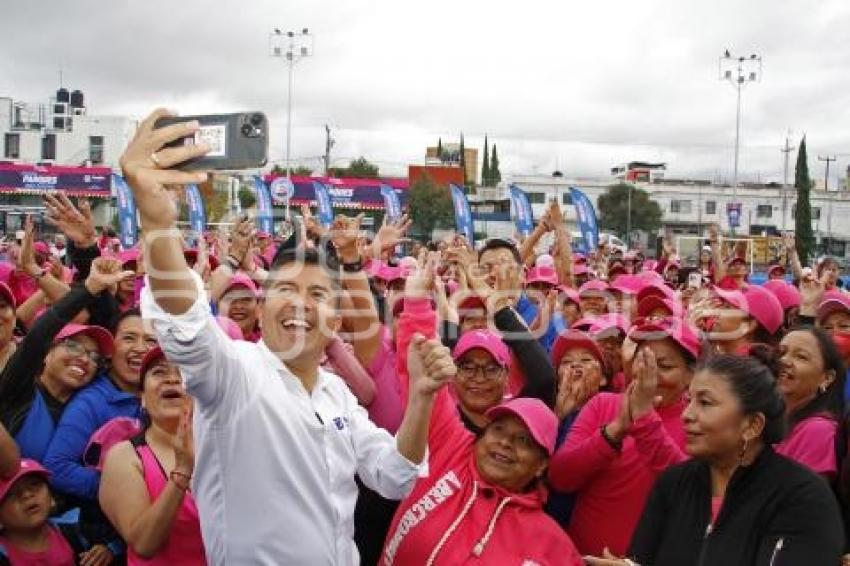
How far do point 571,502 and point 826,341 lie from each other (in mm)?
1321

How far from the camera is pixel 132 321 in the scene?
4.10m

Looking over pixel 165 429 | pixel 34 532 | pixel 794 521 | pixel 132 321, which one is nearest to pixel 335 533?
pixel 165 429

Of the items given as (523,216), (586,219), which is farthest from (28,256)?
(523,216)

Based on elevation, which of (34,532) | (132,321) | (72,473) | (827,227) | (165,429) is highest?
(827,227)

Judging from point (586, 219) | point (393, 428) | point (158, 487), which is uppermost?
point (586, 219)

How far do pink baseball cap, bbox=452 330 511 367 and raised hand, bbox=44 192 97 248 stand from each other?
9.25ft

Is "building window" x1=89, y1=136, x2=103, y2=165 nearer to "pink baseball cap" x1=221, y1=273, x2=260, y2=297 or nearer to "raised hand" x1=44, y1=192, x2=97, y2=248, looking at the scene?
"raised hand" x1=44, y1=192, x2=97, y2=248

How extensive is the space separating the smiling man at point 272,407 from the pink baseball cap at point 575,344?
67.1 inches

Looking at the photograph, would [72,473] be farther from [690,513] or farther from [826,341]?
[826,341]

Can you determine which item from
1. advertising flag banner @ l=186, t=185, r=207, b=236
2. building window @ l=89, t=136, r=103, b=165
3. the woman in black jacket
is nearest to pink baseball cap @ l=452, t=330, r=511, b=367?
the woman in black jacket

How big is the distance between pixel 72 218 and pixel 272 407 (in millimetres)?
3494

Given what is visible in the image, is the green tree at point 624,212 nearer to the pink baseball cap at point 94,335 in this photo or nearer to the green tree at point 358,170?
the green tree at point 358,170

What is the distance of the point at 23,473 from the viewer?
3449 millimetres

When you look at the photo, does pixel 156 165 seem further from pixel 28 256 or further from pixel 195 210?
pixel 195 210
